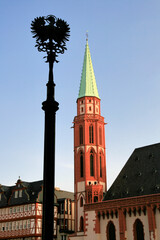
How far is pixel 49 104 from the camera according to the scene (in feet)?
30.1

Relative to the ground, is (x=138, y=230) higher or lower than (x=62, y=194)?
lower

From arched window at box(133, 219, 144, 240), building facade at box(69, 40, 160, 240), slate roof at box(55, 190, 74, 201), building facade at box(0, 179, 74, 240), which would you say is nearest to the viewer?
arched window at box(133, 219, 144, 240)

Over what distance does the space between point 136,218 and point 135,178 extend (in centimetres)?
670

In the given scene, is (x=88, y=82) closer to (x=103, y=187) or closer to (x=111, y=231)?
(x=103, y=187)

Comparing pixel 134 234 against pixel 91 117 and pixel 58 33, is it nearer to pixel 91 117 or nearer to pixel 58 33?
pixel 91 117

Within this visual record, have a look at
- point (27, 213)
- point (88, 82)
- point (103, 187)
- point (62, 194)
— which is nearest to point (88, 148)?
point (103, 187)

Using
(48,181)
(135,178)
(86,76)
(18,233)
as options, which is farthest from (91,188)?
(48,181)

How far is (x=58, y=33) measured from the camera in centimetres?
962

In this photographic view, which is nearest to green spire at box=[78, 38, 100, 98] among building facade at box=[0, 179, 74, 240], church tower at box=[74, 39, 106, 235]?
church tower at box=[74, 39, 106, 235]

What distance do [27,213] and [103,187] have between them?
13218 millimetres

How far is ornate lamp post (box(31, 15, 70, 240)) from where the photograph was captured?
27.0ft

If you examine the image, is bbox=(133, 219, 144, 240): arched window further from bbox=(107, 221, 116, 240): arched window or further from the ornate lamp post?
the ornate lamp post

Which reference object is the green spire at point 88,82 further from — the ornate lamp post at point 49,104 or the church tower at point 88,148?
the ornate lamp post at point 49,104

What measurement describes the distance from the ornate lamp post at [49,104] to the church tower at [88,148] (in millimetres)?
41356
